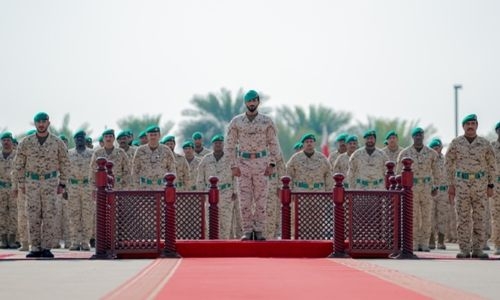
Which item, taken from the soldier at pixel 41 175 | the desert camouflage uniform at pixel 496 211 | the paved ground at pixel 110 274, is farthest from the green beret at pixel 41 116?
the desert camouflage uniform at pixel 496 211

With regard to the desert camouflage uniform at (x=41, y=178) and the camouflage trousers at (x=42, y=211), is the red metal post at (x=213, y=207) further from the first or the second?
the camouflage trousers at (x=42, y=211)

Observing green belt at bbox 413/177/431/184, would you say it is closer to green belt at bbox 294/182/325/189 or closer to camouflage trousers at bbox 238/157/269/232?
green belt at bbox 294/182/325/189

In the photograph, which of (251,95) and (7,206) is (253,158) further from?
(7,206)

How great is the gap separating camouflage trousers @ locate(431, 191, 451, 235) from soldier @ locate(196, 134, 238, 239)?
14.5 feet

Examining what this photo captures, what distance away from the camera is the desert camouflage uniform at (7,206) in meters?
27.2

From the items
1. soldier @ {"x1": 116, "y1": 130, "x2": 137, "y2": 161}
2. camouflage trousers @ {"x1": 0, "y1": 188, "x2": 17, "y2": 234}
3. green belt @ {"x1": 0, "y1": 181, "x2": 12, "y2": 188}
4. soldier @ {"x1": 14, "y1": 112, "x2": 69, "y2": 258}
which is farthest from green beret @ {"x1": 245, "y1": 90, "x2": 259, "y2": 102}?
camouflage trousers @ {"x1": 0, "y1": 188, "x2": 17, "y2": 234}

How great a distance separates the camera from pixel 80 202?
87.2ft

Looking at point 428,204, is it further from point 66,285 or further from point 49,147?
point 66,285

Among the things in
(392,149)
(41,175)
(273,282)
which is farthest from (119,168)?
(273,282)

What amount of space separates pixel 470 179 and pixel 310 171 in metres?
5.69

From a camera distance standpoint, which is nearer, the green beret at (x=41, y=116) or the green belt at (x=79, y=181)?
the green beret at (x=41, y=116)

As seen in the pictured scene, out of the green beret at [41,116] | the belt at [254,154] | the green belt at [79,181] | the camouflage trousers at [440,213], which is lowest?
the camouflage trousers at [440,213]

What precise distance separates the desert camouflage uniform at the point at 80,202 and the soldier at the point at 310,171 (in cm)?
393

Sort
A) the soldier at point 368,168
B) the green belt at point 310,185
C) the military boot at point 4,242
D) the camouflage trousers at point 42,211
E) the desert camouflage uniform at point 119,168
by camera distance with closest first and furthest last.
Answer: the camouflage trousers at point 42,211 < the desert camouflage uniform at point 119,168 < the green belt at point 310,185 < the soldier at point 368,168 < the military boot at point 4,242
